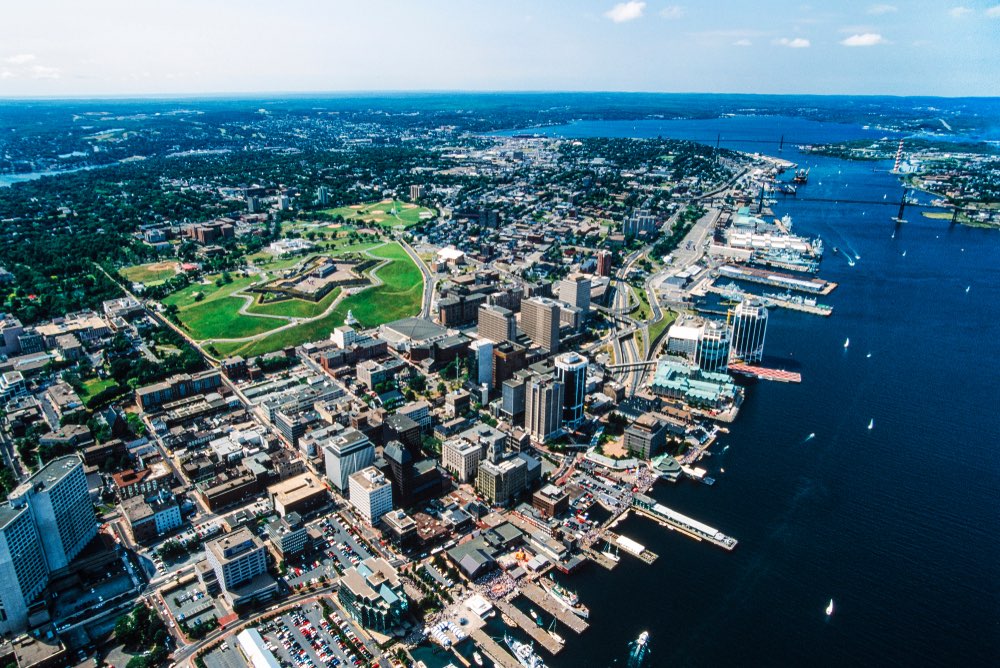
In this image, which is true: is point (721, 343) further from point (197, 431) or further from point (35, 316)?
point (35, 316)

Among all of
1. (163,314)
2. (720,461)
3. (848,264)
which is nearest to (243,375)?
(163,314)

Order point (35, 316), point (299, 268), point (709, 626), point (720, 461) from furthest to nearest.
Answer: point (299, 268) → point (35, 316) → point (720, 461) → point (709, 626)

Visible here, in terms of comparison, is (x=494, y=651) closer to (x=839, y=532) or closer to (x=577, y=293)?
(x=839, y=532)

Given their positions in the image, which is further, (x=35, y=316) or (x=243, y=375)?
(x=35, y=316)

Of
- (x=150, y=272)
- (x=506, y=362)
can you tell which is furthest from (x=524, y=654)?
(x=150, y=272)

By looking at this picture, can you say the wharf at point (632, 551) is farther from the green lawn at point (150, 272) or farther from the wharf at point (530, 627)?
the green lawn at point (150, 272)

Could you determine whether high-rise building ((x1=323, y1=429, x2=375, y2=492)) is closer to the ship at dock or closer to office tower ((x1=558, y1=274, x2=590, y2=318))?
the ship at dock

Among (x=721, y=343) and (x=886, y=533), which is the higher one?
(x=721, y=343)

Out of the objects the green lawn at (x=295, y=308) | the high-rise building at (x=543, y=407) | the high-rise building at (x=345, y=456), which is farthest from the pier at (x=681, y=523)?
the green lawn at (x=295, y=308)
